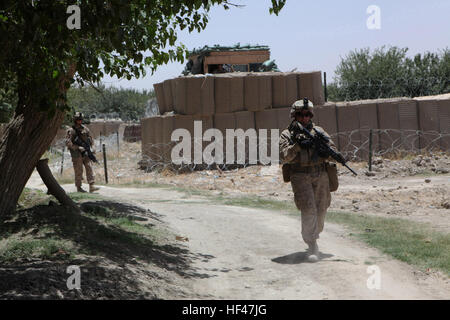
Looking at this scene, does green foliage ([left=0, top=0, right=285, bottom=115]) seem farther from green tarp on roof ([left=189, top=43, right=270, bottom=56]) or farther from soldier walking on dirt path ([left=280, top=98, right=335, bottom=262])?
green tarp on roof ([left=189, top=43, right=270, bottom=56])

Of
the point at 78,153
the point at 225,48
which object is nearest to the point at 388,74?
the point at 225,48

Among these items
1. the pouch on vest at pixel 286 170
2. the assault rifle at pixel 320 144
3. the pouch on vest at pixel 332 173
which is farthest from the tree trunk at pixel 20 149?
the pouch on vest at pixel 332 173

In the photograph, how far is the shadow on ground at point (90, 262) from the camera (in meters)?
4.46

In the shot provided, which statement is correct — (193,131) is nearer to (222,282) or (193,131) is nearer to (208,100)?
(208,100)

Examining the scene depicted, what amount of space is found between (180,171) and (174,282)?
12.3 m

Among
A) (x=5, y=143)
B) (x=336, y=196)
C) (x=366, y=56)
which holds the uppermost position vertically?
(x=366, y=56)

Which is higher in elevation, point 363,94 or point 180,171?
point 363,94

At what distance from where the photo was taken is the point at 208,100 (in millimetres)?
17531

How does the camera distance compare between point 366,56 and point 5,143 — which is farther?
point 366,56

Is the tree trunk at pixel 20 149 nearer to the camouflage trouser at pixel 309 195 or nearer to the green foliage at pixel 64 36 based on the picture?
the green foliage at pixel 64 36

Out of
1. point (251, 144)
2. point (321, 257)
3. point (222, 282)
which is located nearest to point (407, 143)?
point (251, 144)

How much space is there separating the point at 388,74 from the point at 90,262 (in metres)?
26.3

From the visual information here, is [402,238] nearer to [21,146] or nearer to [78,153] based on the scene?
[21,146]

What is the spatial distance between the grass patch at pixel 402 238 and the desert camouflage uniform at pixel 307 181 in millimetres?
1031
